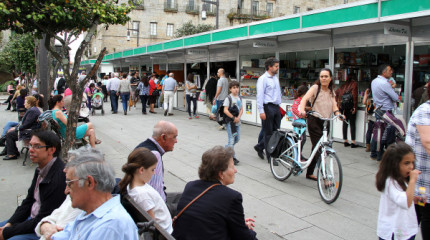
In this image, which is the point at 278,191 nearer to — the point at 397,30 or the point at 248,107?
the point at 397,30

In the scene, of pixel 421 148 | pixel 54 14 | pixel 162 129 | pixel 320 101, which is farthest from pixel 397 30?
pixel 54 14

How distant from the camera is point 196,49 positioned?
15180mm

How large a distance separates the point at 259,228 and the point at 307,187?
171 centimetres

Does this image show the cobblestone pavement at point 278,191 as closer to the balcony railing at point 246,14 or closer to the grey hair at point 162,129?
the grey hair at point 162,129

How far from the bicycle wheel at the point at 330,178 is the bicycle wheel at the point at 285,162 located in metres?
0.63

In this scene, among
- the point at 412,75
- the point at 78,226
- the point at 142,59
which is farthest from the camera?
the point at 142,59

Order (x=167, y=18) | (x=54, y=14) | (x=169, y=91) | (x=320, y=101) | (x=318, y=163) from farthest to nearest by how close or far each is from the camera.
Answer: (x=167, y=18) → (x=169, y=91) → (x=320, y=101) → (x=318, y=163) → (x=54, y=14)

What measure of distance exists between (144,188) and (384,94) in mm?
5554

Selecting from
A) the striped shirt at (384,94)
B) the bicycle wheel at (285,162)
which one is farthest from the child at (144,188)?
the striped shirt at (384,94)

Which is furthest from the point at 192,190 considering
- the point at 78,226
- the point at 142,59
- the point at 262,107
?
the point at 142,59

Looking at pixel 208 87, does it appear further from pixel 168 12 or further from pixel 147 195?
pixel 168 12

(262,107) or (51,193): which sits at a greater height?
(262,107)

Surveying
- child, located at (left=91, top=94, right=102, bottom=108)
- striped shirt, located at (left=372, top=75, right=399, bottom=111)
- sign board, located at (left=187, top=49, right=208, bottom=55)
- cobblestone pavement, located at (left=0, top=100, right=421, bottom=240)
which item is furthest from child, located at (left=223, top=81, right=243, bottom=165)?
→ child, located at (left=91, top=94, right=102, bottom=108)

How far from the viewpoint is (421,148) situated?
3.09 m
